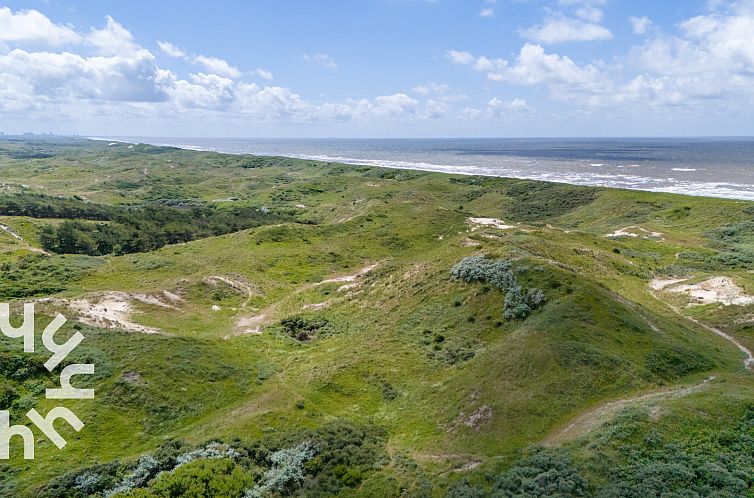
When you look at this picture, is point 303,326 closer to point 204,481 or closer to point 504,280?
point 504,280

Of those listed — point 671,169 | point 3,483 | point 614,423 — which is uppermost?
point 671,169

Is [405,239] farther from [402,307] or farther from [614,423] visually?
[614,423]

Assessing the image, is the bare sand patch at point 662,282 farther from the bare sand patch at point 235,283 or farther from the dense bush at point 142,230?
the dense bush at point 142,230

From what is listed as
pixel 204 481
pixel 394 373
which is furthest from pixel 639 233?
pixel 204 481

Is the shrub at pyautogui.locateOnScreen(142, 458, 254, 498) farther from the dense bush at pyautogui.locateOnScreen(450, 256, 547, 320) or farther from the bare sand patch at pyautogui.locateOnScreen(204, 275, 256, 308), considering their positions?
the bare sand patch at pyautogui.locateOnScreen(204, 275, 256, 308)

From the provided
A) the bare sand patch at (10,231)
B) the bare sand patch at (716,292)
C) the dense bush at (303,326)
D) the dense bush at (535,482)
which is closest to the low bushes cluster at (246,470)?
the dense bush at (535,482)

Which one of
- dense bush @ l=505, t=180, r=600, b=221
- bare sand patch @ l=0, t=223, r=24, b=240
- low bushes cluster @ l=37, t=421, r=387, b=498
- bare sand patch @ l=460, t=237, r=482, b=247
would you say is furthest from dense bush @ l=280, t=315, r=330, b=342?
dense bush @ l=505, t=180, r=600, b=221

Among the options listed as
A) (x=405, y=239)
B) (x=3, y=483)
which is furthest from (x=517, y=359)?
(x=405, y=239)
